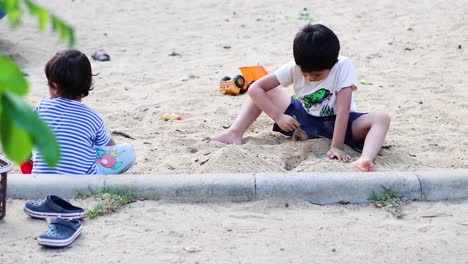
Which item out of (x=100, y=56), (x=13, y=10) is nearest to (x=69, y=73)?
(x=13, y=10)

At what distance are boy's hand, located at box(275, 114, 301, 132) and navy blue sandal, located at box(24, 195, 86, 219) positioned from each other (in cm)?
145

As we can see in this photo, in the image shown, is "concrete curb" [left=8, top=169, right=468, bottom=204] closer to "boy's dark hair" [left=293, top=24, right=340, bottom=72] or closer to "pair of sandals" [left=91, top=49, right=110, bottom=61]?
"boy's dark hair" [left=293, top=24, right=340, bottom=72]

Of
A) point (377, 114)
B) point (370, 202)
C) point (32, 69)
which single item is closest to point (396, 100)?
point (377, 114)

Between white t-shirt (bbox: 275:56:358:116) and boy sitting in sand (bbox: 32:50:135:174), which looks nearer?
boy sitting in sand (bbox: 32:50:135:174)

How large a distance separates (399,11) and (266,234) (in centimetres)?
619

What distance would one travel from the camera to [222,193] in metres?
3.36

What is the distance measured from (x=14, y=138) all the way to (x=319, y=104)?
130 inches

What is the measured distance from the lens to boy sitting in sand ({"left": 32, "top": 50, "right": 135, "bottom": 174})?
3605 mm

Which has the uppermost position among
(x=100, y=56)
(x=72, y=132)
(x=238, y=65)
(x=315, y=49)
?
(x=315, y=49)

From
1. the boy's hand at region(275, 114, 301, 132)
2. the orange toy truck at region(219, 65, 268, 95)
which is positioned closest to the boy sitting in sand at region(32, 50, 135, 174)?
the boy's hand at region(275, 114, 301, 132)

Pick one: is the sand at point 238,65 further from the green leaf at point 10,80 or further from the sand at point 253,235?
the green leaf at point 10,80

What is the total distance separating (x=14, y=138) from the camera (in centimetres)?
93

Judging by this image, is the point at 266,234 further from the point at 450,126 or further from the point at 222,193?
the point at 450,126

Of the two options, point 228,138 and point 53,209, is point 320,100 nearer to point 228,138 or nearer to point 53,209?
point 228,138
